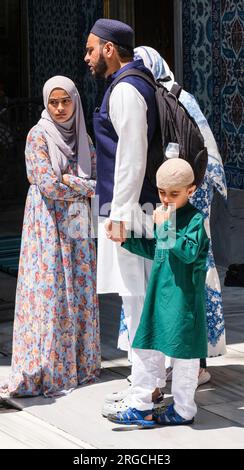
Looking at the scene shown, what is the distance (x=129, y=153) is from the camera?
566 centimetres

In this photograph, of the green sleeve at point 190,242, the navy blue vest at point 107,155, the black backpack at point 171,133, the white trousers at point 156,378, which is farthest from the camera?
the navy blue vest at point 107,155

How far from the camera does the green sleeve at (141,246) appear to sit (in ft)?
18.8

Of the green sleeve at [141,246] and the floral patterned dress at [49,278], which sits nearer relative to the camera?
the green sleeve at [141,246]

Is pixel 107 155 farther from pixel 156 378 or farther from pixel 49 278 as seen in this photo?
pixel 156 378

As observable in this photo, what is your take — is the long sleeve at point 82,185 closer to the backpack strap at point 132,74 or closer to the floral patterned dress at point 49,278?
the floral patterned dress at point 49,278

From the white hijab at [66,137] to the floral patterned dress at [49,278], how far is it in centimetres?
4

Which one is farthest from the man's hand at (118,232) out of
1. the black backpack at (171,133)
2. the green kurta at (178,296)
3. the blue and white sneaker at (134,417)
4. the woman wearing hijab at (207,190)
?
the blue and white sneaker at (134,417)

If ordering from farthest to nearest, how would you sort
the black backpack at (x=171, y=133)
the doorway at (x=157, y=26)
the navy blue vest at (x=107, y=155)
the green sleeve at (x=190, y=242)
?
the doorway at (x=157, y=26)
the navy blue vest at (x=107, y=155)
the black backpack at (x=171, y=133)
the green sleeve at (x=190, y=242)

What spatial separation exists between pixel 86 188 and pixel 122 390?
101 cm

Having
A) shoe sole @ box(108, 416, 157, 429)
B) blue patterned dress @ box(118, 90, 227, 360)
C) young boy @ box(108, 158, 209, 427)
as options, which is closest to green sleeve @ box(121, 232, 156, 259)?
young boy @ box(108, 158, 209, 427)

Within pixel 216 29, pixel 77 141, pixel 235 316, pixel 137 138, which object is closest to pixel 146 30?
pixel 216 29

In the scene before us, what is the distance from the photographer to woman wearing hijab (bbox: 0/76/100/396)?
20.7 feet
